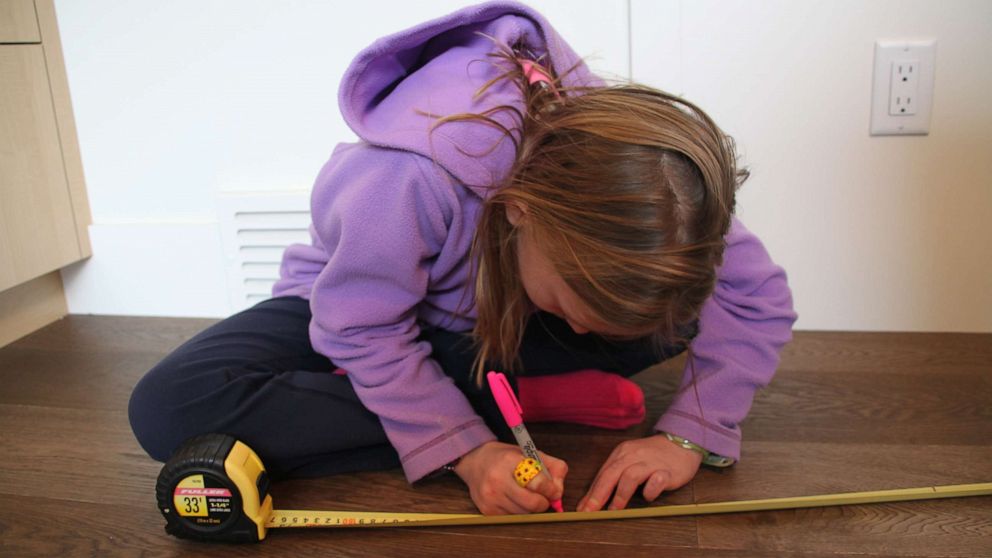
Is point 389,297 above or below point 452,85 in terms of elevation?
below

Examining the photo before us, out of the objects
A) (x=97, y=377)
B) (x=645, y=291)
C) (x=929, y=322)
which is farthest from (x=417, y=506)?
(x=929, y=322)

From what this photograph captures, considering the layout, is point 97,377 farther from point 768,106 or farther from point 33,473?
point 768,106

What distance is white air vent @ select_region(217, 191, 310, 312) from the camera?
1.38 m

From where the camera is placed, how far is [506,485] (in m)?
0.81

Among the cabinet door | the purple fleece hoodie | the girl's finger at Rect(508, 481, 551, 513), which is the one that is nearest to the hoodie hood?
the purple fleece hoodie

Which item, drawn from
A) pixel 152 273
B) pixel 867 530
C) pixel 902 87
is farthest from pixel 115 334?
pixel 902 87

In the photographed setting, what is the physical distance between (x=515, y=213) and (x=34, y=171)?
103 centimetres

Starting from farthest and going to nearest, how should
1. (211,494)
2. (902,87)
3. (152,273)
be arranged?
(152,273) < (902,87) < (211,494)

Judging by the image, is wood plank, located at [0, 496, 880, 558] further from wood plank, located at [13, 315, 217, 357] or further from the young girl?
wood plank, located at [13, 315, 217, 357]

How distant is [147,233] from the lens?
1.47m

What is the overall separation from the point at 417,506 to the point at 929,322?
0.90 metres

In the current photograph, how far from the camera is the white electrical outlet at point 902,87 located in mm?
1172

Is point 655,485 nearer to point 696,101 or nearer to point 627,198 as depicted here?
point 627,198

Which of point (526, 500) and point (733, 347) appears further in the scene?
point (733, 347)
